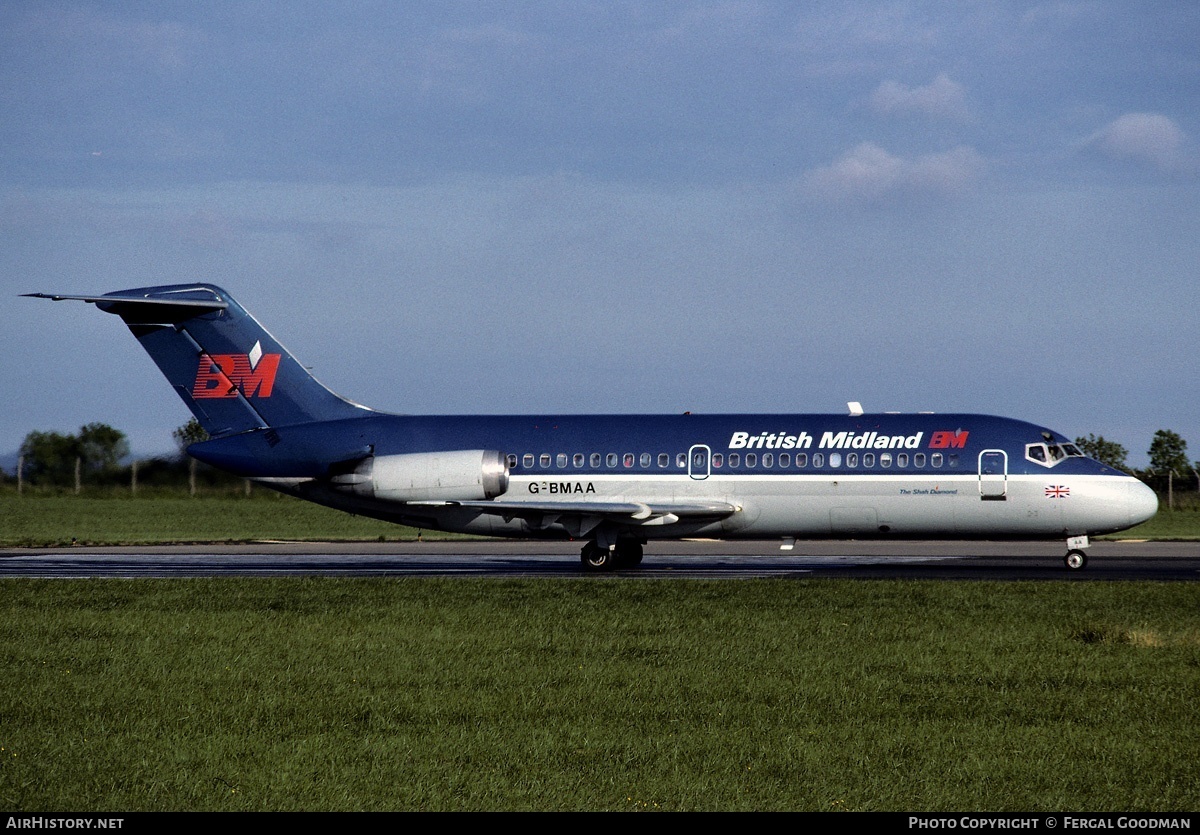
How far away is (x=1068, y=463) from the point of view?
103 feet

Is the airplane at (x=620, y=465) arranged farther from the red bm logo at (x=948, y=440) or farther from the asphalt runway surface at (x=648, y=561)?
the asphalt runway surface at (x=648, y=561)

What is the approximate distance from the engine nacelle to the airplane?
4cm

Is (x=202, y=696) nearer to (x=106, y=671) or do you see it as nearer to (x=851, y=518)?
(x=106, y=671)

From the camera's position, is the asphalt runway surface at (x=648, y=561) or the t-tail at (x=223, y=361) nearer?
the asphalt runway surface at (x=648, y=561)

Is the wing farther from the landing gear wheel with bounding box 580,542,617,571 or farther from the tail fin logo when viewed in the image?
the tail fin logo

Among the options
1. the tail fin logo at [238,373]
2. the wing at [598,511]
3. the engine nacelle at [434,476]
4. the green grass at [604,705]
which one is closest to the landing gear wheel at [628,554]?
the wing at [598,511]

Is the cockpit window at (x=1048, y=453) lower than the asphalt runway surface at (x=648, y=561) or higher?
higher

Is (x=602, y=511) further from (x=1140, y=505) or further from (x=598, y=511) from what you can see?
(x=1140, y=505)

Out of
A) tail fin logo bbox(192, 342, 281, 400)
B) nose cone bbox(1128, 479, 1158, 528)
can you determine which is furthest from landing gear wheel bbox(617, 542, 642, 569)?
nose cone bbox(1128, 479, 1158, 528)

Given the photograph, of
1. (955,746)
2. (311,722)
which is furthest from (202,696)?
(955,746)

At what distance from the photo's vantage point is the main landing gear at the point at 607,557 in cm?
3288

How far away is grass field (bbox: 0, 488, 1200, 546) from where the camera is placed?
4878 centimetres

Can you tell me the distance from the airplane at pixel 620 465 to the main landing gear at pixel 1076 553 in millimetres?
54

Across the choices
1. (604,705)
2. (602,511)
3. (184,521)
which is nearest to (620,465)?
(602,511)
